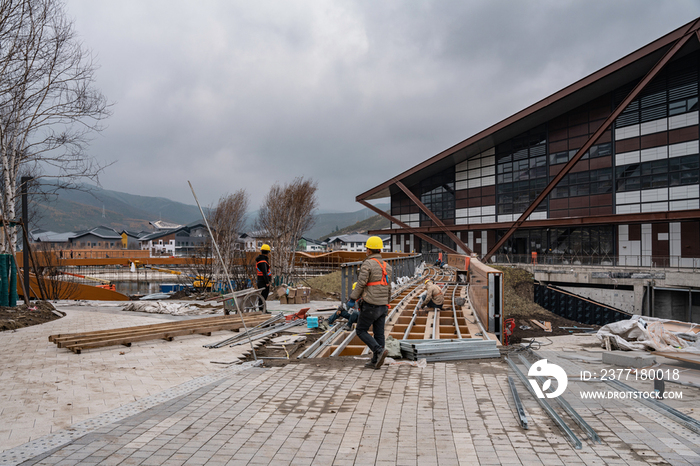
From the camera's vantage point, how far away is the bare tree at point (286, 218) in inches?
922

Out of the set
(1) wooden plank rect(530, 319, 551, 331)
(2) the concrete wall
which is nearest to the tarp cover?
(1) wooden plank rect(530, 319, 551, 331)

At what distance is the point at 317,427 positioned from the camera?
149 inches

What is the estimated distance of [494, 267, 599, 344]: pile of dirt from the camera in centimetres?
1439

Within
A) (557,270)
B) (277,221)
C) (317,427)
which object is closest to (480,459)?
(317,427)

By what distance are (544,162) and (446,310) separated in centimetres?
2862

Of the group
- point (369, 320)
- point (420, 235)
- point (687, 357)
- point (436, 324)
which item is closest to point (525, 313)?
point (436, 324)

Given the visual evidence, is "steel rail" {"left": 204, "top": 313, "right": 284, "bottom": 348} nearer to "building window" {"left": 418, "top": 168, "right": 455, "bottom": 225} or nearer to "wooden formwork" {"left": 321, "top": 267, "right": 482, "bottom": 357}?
"wooden formwork" {"left": 321, "top": 267, "right": 482, "bottom": 357}

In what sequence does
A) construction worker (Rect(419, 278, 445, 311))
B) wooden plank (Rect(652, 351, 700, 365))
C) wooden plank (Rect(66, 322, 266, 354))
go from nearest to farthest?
wooden plank (Rect(652, 351, 700, 365)) → wooden plank (Rect(66, 322, 266, 354)) → construction worker (Rect(419, 278, 445, 311))

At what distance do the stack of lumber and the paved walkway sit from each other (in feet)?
2.43

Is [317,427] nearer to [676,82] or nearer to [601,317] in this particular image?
[601,317]

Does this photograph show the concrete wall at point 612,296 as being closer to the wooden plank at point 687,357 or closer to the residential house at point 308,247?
the wooden plank at point 687,357

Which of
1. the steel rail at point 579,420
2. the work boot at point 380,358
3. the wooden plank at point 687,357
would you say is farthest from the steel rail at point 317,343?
the wooden plank at point 687,357

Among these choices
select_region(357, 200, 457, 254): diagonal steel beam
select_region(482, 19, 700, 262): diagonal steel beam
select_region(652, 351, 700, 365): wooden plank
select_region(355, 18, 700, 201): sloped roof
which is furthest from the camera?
select_region(357, 200, 457, 254): diagonal steel beam

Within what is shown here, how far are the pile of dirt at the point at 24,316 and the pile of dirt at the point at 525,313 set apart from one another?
12.3 meters
